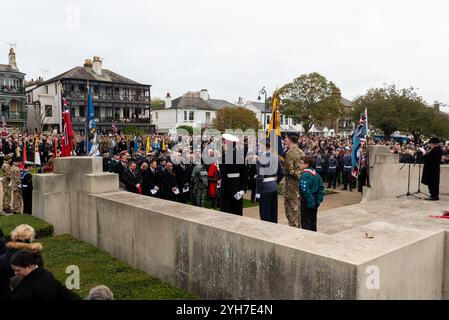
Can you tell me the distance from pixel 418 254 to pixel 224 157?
4447mm

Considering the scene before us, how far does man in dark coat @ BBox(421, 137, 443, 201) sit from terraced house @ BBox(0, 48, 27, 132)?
54389mm

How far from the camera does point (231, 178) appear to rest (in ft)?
26.3

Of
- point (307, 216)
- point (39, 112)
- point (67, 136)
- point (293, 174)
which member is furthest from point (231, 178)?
point (39, 112)

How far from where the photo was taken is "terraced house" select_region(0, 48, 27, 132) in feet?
176

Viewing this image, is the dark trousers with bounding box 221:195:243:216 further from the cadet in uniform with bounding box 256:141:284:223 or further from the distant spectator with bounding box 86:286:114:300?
the distant spectator with bounding box 86:286:114:300

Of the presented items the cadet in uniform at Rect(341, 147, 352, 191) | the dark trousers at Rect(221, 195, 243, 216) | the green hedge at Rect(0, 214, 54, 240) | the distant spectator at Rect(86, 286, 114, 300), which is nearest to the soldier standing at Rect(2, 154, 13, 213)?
the green hedge at Rect(0, 214, 54, 240)

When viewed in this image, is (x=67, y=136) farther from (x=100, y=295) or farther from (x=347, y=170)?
(x=347, y=170)

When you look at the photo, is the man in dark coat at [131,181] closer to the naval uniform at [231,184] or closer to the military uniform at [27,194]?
the military uniform at [27,194]

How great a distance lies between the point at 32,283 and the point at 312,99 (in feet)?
203

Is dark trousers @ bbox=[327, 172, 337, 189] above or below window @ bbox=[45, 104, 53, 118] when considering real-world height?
below

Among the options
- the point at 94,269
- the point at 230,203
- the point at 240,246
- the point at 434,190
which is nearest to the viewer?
the point at 240,246

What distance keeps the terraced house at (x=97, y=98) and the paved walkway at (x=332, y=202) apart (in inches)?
1769

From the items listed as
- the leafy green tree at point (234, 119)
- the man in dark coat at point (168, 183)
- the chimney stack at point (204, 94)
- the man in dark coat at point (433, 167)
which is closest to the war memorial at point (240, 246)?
the man in dark coat at point (433, 167)
